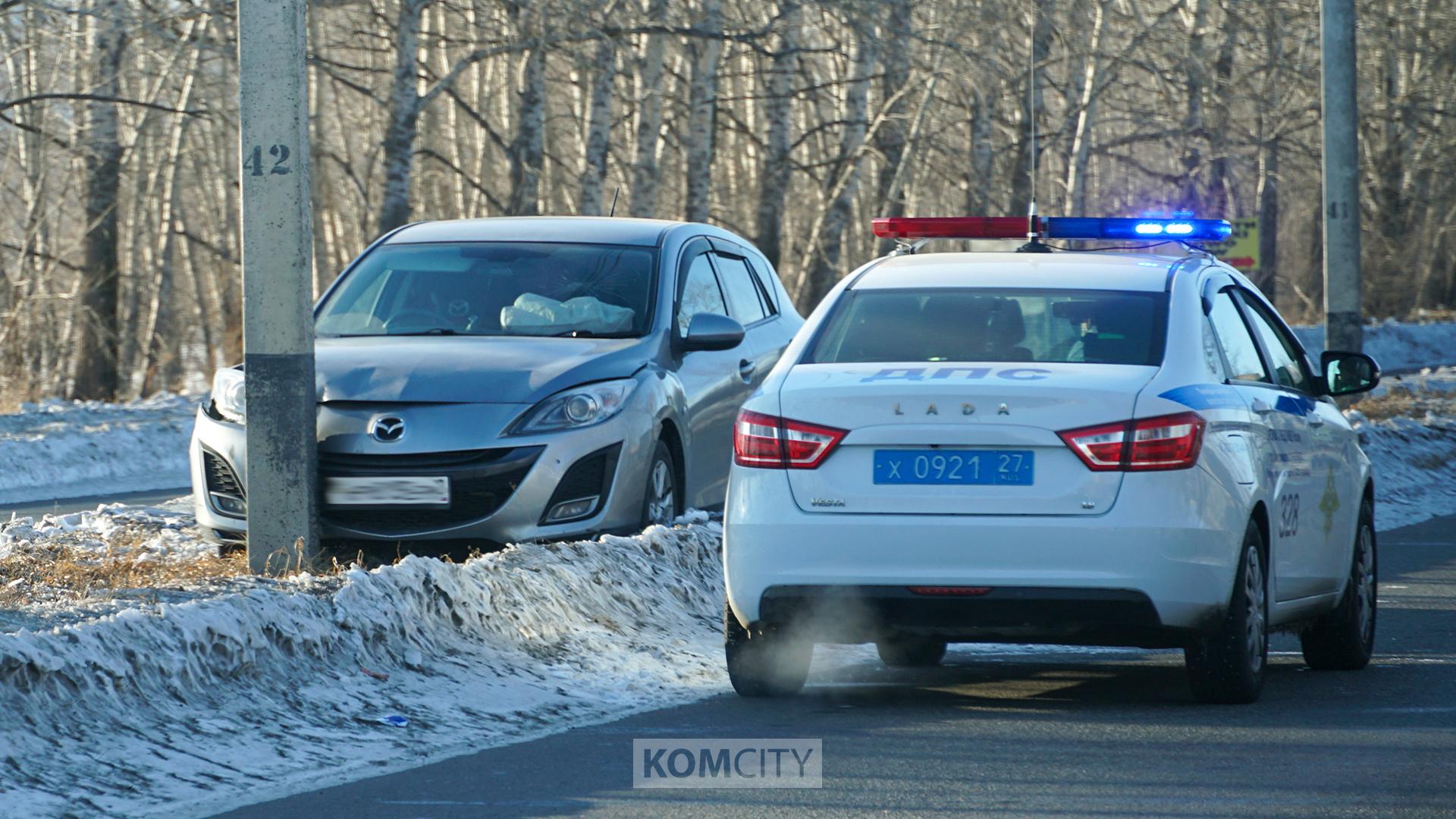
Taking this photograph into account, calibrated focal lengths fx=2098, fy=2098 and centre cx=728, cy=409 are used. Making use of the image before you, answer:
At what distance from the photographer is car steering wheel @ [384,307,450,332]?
33.6 ft

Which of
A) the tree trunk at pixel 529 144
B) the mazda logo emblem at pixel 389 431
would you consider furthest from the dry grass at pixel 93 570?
the tree trunk at pixel 529 144

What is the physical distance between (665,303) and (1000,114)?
29.5m

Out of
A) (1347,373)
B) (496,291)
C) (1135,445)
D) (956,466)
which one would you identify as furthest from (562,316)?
(1135,445)

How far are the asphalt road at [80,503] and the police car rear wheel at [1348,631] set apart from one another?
809cm

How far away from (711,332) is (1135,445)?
146 inches

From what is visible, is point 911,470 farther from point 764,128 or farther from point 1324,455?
point 764,128

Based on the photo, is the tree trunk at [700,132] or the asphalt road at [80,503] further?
the tree trunk at [700,132]

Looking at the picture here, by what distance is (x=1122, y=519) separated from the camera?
21.1 feet

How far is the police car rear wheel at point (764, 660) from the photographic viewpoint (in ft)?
23.1

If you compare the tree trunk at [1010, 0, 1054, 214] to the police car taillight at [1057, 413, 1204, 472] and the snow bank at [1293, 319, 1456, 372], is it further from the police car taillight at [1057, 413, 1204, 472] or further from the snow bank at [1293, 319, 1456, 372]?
the police car taillight at [1057, 413, 1204, 472]

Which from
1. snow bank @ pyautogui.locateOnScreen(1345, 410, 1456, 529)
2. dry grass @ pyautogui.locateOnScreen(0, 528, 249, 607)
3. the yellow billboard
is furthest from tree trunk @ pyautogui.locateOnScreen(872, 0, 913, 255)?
dry grass @ pyautogui.locateOnScreen(0, 528, 249, 607)

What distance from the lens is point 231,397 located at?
30.9 ft

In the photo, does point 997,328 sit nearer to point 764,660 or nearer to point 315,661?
point 764,660

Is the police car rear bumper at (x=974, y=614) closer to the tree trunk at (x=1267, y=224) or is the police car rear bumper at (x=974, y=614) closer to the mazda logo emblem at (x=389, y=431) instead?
the mazda logo emblem at (x=389, y=431)
